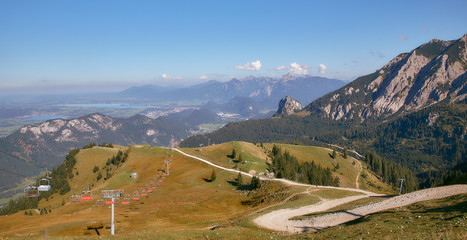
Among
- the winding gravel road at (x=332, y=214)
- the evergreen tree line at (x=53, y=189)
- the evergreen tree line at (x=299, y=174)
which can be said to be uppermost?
the winding gravel road at (x=332, y=214)

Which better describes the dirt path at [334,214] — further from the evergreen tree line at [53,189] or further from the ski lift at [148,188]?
the evergreen tree line at [53,189]

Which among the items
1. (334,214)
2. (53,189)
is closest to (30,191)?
(53,189)

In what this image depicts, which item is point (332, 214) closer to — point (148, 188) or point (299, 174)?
point (148, 188)

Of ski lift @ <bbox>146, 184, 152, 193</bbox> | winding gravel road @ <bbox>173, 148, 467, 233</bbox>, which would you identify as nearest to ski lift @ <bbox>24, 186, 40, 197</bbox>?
ski lift @ <bbox>146, 184, 152, 193</bbox>

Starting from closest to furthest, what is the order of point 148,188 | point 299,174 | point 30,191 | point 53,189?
point 148,188 → point 299,174 → point 30,191 → point 53,189

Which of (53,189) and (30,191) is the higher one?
(30,191)

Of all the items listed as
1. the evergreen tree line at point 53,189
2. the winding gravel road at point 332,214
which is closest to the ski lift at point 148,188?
the winding gravel road at point 332,214

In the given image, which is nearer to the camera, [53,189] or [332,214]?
[332,214]

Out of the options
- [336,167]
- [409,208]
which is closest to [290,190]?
[409,208]

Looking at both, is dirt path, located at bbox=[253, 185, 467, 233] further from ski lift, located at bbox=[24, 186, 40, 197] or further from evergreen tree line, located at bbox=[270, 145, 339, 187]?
ski lift, located at bbox=[24, 186, 40, 197]

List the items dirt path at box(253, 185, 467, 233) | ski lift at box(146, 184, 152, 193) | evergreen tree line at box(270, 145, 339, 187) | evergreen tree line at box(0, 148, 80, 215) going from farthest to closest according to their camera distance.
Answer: evergreen tree line at box(0, 148, 80, 215)
evergreen tree line at box(270, 145, 339, 187)
ski lift at box(146, 184, 152, 193)
dirt path at box(253, 185, 467, 233)

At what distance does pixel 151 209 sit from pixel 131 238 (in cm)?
3273

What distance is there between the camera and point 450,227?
26.6 metres

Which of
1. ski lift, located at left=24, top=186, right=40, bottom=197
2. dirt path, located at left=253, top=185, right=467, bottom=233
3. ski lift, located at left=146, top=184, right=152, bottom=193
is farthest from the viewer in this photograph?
ski lift, located at left=146, top=184, right=152, bottom=193
